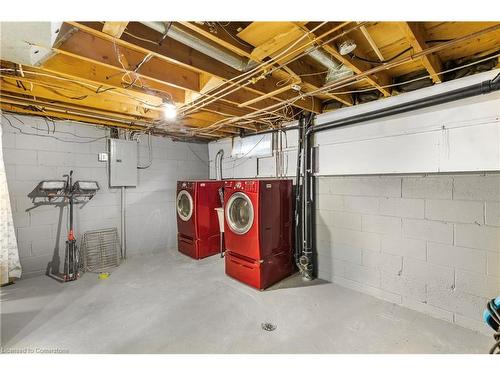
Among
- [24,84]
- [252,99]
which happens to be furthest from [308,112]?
[24,84]

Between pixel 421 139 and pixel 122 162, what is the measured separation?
427 centimetres

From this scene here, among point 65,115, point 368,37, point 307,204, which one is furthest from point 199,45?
point 65,115

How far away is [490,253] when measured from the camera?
199 cm

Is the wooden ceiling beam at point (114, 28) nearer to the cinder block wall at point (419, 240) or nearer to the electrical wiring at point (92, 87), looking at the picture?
the electrical wiring at point (92, 87)

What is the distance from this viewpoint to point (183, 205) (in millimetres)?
4316

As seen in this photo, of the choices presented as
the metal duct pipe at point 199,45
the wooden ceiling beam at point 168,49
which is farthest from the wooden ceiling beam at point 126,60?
the metal duct pipe at point 199,45

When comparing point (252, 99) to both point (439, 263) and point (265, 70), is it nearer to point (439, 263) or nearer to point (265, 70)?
point (265, 70)

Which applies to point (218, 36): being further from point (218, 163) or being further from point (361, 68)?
point (218, 163)

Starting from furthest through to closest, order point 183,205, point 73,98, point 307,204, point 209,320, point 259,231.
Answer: point 183,205 → point 307,204 → point 259,231 → point 73,98 → point 209,320

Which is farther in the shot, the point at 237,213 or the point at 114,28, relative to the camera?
the point at 237,213

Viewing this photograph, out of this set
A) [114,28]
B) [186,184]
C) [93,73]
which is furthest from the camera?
[186,184]

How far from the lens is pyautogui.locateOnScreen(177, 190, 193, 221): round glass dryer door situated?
4.13 meters

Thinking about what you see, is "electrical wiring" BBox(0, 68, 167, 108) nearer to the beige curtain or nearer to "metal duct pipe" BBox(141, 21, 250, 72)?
"metal duct pipe" BBox(141, 21, 250, 72)
